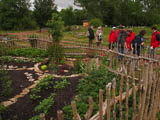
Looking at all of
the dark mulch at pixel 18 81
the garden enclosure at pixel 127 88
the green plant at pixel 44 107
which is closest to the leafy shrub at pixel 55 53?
the garden enclosure at pixel 127 88

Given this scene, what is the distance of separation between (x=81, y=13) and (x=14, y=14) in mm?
16404

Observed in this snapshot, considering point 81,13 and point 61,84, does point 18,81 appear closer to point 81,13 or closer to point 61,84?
point 61,84

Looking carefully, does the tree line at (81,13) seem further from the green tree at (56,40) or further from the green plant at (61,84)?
the green plant at (61,84)

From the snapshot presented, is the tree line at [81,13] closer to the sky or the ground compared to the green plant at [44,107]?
closer to the sky

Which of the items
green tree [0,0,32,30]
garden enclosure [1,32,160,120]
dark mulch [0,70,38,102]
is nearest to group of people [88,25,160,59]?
garden enclosure [1,32,160,120]

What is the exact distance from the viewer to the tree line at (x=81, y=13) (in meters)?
30.4

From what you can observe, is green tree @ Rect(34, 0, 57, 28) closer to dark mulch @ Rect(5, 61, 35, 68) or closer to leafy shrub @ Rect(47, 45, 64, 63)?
dark mulch @ Rect(5, 61, 35, 68)

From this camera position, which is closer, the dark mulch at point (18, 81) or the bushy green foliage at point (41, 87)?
the bushy green foliage at point (41, 87)

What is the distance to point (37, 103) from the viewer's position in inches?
166

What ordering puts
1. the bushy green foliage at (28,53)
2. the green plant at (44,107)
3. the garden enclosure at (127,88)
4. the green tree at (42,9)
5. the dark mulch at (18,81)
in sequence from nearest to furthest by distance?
the garden enclosure at (127,88), the green plant at (44,107), the dark mulch at (18,81), the bushy green foliage at (28,53), the green tree at (42,9)

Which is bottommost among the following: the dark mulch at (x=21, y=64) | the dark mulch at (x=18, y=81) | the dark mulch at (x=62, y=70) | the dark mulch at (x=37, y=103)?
the dark mulch at (x=37, y=103)

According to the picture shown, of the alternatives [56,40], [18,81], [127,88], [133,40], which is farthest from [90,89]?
[56,40]

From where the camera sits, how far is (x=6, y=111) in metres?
3.88

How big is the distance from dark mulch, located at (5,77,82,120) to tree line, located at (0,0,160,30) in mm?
27146
